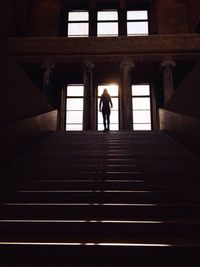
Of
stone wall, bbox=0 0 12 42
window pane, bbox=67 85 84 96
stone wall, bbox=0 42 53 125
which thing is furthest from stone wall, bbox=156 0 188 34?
stone wall, bbox=0 42 53 125

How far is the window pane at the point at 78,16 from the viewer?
1650 cm

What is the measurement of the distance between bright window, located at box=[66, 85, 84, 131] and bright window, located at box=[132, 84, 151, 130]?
9.07 ft

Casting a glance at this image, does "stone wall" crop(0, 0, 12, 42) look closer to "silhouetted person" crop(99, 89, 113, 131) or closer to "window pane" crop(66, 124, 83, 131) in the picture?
"window pane" crop(66, 124, 83, 131)

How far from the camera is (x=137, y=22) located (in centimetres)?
1641

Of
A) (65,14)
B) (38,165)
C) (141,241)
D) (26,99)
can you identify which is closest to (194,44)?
(65,14)

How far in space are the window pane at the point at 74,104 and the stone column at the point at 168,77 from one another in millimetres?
4928

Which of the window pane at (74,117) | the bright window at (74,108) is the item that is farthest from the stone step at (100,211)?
the window pane at (74,117)

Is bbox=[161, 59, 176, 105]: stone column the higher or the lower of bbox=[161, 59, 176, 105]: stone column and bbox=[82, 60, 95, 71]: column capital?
the lower

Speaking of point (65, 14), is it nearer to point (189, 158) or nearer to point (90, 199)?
point (189, 158)

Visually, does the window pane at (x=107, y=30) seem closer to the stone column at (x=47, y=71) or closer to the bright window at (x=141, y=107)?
the bright window at (x=141, y=107)

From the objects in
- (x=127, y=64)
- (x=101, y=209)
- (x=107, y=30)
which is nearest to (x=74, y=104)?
(x=127, y=64)

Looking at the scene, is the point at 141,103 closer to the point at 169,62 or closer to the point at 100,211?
the point at 169,62

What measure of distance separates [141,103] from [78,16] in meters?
6.04

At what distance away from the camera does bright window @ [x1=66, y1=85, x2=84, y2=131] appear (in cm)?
1527
